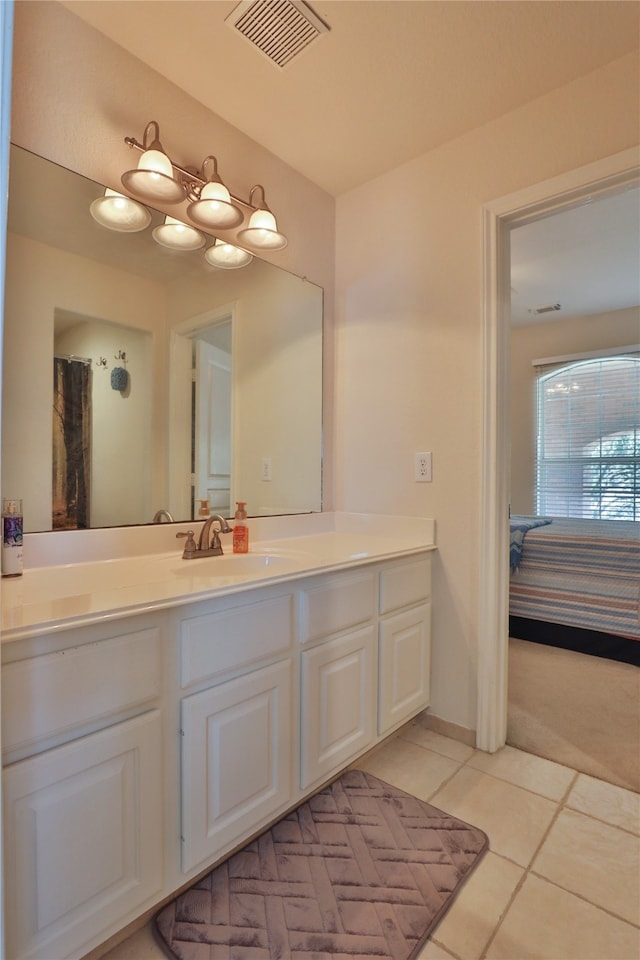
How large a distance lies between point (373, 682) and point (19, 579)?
116 centimetres

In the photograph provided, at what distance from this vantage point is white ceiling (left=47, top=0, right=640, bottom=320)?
4.68 ft

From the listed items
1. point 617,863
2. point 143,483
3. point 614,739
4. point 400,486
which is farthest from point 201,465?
point 614,739

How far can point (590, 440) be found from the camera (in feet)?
15.4

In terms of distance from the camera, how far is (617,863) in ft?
4.40

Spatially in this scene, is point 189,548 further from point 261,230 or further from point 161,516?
point 261,230

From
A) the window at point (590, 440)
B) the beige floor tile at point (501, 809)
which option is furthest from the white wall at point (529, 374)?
the beige floor tile at point (501, 809)

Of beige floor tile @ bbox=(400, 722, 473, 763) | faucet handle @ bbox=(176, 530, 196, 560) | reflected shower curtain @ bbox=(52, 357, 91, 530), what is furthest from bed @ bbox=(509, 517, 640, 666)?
reflected shower curtain @ bbox=(52, 357, 91, 530)

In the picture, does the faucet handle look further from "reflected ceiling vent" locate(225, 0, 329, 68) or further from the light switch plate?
"reflected ceiling vent" locate(225, 0, 329, 68)

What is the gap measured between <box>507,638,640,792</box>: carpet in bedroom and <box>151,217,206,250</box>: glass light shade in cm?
230

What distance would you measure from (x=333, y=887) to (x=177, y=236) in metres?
2.06

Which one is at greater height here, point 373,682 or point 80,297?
point 80,297

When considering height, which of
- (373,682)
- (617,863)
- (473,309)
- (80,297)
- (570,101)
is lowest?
(617,863)

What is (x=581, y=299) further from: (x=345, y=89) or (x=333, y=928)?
(x=333, y=928)

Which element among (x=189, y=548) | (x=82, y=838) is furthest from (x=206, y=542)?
(x=82, y=838)
